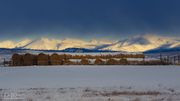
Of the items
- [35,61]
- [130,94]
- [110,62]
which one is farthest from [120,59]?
[130,94]

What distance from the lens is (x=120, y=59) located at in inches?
3068

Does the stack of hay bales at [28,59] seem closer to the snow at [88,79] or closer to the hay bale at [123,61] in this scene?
the hay bale at [123,61]

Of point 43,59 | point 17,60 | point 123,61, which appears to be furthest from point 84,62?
point 17,60

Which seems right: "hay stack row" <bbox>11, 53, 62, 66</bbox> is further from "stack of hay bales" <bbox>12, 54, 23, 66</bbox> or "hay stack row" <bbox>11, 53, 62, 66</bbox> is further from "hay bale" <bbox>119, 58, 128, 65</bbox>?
"hay bale" <bbox>119, 58, 128, 65</bbox>

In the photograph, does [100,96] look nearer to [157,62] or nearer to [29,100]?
[29,100]

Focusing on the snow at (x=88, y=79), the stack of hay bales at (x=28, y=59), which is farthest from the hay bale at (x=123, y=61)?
the snow at (x=88, y=79)

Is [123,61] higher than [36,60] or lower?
lower

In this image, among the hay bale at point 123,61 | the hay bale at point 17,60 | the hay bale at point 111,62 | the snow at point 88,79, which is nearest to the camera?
the snow at point 88,79

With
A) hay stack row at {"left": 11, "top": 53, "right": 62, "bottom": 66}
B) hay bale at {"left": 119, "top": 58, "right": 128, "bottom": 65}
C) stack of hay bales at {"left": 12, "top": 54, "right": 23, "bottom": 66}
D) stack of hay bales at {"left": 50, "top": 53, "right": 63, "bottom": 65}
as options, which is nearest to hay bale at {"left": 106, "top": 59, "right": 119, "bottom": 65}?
hay bale at {"left": 119, "top": 58, "right": 128, "bottom": 65}

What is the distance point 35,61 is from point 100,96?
5383cm

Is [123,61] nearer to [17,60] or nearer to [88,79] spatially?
[17,60]

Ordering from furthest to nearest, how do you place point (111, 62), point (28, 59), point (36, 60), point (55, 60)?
point (111, 62) → point (28, 59) → point (36, 60) → point (55, 60)

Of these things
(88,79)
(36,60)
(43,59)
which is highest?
(43,59)

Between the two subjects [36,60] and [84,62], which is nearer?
[84,62]
